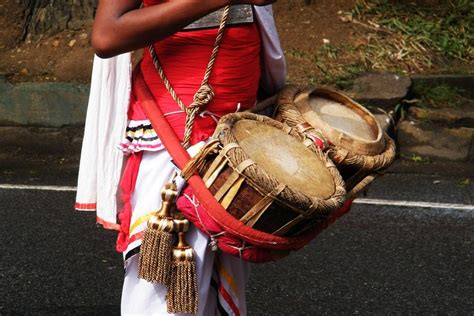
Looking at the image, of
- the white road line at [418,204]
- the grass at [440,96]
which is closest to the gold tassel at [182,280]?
the white road line at [418,204]

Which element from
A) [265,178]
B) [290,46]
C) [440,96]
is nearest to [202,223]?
[265,178]

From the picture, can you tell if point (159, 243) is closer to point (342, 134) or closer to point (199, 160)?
point (199, 160)

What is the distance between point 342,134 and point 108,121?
0.67 m

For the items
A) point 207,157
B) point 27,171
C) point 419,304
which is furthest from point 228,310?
point 27,171

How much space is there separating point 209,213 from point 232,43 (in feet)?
1.60

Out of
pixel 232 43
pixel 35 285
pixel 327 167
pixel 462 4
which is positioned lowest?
pixel 462 4

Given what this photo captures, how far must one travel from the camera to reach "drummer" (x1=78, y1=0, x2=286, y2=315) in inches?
93.7

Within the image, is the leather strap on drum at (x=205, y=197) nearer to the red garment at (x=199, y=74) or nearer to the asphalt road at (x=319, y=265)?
the red garment at (x=199, y=74)

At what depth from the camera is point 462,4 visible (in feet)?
27.8

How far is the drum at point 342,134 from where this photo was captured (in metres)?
2.43

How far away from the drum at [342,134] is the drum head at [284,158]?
0.07 metres

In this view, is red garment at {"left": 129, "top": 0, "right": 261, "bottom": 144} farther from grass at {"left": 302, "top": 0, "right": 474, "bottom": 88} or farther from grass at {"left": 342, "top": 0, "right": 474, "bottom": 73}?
grass at {"left": 342, "top": 0, "right": 474, "bottom": 73}

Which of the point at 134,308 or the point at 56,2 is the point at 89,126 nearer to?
the point at 134,308

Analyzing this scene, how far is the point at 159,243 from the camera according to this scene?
2.32m
